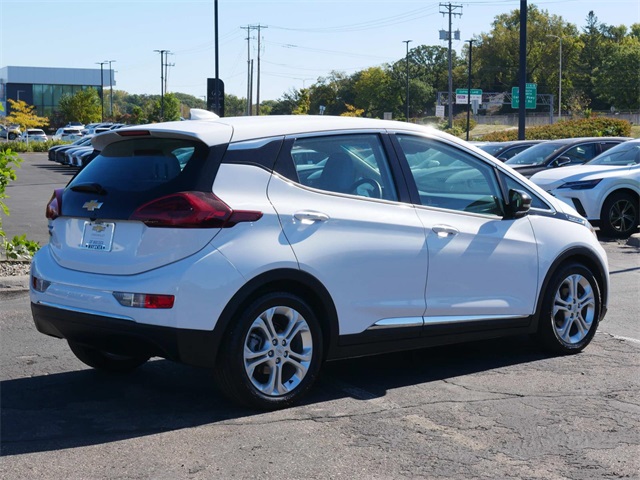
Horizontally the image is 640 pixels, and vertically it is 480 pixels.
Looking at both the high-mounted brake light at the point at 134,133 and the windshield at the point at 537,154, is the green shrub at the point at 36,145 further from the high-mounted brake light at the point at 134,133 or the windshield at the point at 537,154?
the high-mounted brake light at the point at 134,133

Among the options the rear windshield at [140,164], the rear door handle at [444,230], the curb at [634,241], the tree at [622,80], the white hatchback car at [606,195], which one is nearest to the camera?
the rear windshield at [140,164]

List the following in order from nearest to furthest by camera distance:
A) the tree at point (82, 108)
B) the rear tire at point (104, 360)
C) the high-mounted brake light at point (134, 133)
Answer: the high-mounted brake light at point (134, 133), the rear tire at point (104, 360), the tree at point (82, 108)

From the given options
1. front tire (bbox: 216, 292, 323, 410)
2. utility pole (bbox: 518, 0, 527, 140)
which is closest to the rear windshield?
front tire (bbox: 216, 292, 323, 410)

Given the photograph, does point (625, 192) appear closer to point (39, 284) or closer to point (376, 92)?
point (39, 284)

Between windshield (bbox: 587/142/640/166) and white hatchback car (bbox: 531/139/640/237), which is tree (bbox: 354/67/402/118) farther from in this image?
white hatchback car (bbox: 531/139/640/237)

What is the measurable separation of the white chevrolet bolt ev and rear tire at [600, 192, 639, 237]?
8714 mm

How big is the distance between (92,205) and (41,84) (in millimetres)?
127434

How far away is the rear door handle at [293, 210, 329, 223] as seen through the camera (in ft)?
17.7

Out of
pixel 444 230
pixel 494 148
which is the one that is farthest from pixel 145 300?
pixel 494 148

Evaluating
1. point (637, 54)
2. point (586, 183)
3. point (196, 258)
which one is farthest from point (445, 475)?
point (637, 54)

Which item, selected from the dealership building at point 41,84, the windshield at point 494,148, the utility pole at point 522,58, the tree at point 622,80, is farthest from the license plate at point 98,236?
the dealership building at point 41,84

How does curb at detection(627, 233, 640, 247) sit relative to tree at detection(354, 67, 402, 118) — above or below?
below

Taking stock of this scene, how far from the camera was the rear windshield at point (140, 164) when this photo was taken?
208 inches

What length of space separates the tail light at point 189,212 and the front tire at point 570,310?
8.75 feet
